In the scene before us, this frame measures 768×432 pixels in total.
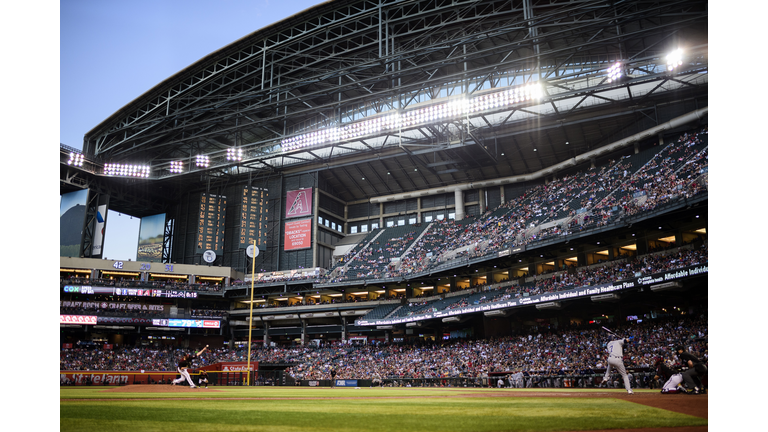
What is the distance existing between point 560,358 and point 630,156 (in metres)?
18.1

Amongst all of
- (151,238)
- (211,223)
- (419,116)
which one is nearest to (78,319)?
(151,238)

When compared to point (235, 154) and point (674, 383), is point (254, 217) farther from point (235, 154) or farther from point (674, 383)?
point (674, 383)

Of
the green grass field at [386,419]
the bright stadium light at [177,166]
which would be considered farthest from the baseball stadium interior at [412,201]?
the green grass field at [386,419]

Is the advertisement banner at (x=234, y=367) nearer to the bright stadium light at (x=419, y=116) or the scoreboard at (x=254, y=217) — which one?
the scoreboard at (x=254, y=217)

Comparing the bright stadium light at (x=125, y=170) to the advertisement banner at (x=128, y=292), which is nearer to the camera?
the advertisement banner at (x=128, y=292)

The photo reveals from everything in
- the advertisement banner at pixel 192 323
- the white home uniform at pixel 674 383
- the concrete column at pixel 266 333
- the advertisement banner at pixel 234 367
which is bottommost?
the advertisement banner at pixel 234 367

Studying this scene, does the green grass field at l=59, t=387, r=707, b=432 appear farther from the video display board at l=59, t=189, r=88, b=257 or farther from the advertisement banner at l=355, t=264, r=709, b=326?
the video display board at l=59, t=189, r=88, b=257

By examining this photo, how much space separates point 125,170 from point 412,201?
2791 cm

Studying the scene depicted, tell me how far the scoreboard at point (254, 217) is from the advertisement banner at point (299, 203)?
239cm

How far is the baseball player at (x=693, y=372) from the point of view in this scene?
10688mm

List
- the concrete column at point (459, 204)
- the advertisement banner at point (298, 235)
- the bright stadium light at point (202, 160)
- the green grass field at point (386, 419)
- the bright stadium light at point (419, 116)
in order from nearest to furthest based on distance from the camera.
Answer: the green grass field at point (386, 419) → the bright stadium light at point (419, 116) → the bright stadium light at point (202, 160) → the concrete column at point (459, 204) → the advertisement banner at point (298, 235)

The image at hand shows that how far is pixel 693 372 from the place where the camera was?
428 inches
